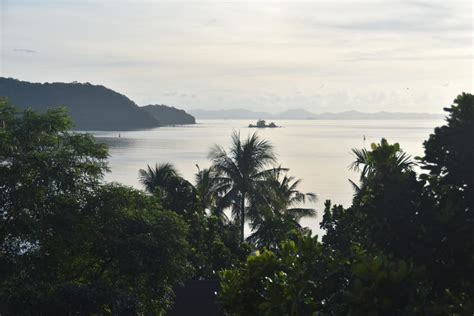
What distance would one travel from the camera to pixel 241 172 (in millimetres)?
33188

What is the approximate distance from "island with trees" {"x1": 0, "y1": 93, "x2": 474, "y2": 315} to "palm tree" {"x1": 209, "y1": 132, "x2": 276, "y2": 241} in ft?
0.19

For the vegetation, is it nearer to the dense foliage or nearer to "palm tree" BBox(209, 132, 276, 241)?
the dense foliage

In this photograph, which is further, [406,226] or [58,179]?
[58,179]

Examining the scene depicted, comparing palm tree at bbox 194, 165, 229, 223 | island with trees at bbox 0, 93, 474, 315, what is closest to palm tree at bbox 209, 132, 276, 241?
island with trees at bbox 0, 93, 474, 315

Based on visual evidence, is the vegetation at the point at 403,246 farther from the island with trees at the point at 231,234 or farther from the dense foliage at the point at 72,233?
the dense foliage at the point at 72,233

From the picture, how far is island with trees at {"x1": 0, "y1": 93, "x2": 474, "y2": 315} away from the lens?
11.0 m

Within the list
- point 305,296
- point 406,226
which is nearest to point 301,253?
point 305,296

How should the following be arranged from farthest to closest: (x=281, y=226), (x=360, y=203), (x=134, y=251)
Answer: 1. (x=281, y=226)
2. (x=134, y=251)
3. (x=360, y=203)

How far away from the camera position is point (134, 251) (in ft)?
62.8

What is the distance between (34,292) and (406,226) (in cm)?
1006

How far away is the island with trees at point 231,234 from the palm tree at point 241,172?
0.06 meters

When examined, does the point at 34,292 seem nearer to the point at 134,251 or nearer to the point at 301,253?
the point at 134,251

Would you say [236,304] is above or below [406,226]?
below

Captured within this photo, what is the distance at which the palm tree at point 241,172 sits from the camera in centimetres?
3297
